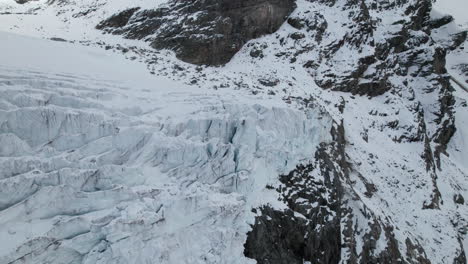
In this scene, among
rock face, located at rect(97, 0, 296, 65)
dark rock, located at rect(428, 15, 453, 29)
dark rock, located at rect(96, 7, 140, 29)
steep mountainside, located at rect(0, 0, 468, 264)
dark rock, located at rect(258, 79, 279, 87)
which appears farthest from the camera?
dark rock, located at rect(428, 15, 453, 29)

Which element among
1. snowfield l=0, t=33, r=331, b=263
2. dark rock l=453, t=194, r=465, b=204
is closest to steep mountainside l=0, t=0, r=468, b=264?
snowfield l=0, t=33, r=331, b=263

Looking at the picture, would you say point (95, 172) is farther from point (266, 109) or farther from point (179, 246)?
point (266, 109)

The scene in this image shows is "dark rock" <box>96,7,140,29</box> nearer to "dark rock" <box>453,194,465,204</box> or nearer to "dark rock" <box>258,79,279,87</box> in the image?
"dark rock" <box>258,79,279,87</box>

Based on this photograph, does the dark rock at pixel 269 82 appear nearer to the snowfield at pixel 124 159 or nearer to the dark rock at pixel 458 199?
the snowfield at pixel 124 159

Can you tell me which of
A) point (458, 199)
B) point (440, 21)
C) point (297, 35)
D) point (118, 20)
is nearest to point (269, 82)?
point (297, 35)

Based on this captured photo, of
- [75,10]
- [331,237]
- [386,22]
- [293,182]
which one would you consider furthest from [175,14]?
[386,22]

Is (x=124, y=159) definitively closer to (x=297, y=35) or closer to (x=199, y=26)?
(x=199, y=26)
